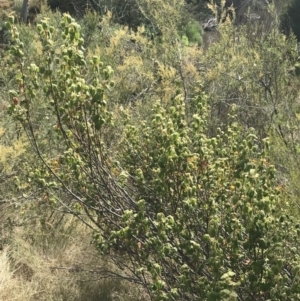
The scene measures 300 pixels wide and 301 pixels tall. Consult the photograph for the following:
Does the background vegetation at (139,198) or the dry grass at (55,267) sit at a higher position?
the background vegetation at (139,198)

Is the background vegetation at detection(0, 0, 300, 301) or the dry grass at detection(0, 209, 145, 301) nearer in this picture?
the background vegetation at detection(0, 0, 300, 301)

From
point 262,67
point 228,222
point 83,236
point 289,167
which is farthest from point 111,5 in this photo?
point 228,222

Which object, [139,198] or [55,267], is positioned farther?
[55,267]

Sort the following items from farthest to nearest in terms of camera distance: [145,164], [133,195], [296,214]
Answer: [133,195] → [145,164] → [296,214]

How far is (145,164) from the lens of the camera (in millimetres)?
3344

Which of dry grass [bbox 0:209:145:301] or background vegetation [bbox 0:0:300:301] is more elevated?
background vegetation [bbox 0:0:300:301]

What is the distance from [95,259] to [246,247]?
239 centimetres

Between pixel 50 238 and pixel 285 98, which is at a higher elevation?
pixel 285 98

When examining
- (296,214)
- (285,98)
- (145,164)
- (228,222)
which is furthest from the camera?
(285,98)

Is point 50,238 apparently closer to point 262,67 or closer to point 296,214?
point 296,214

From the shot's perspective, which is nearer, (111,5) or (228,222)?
(228,222)

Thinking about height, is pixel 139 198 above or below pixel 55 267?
above

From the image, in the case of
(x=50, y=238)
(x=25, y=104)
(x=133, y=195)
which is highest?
(x=25, y=104)

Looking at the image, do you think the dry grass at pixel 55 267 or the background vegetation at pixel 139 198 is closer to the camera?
the background vegetation at pixel 139 198
